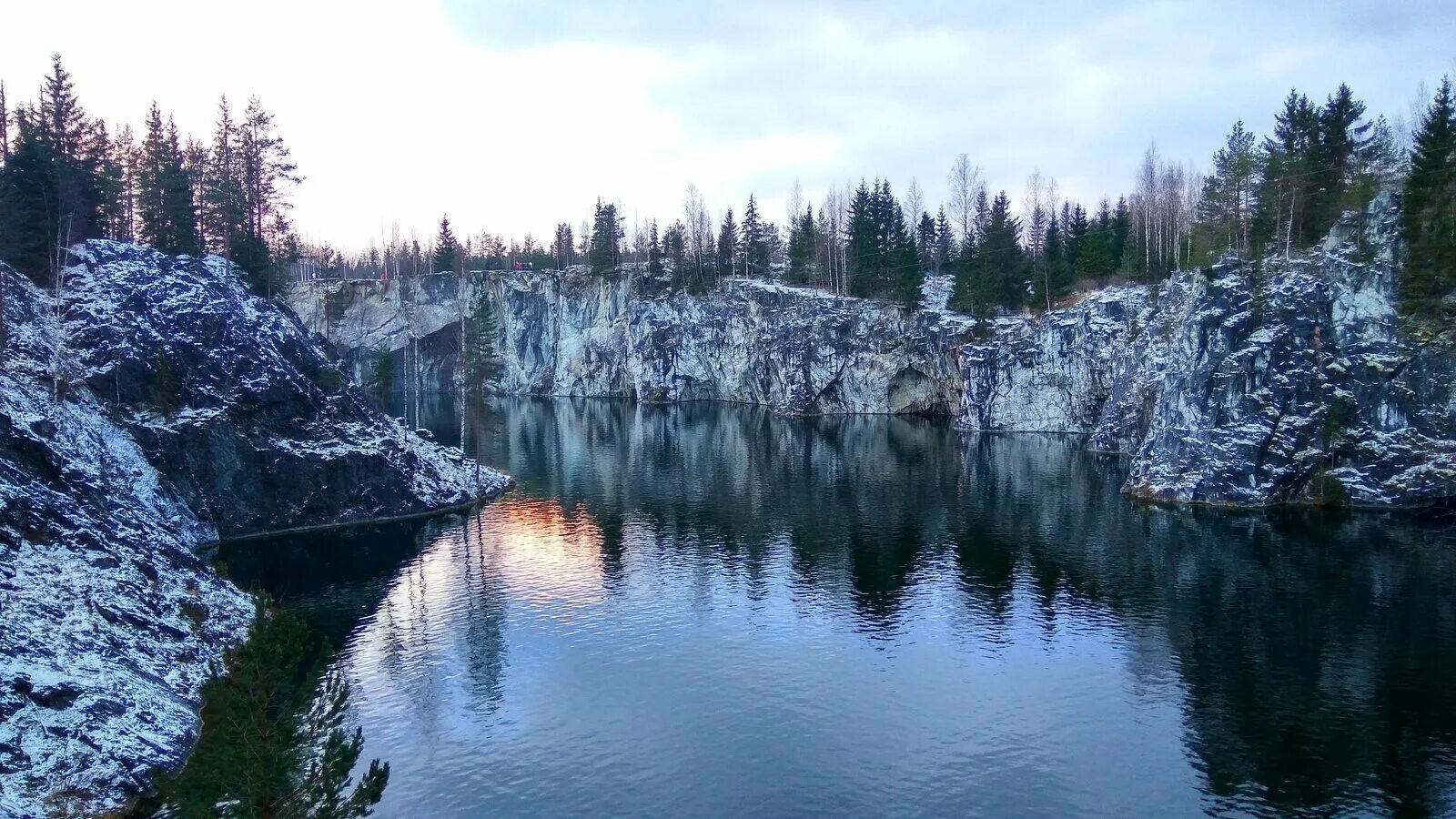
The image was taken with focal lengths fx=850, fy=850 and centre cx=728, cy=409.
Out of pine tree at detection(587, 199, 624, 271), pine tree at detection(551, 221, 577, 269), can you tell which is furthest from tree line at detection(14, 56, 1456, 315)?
pine tree at detection(551, 221, 577, 269)

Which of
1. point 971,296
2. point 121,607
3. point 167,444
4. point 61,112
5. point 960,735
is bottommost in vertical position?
point 960,735

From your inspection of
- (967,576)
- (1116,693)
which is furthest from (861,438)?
(1116,693)

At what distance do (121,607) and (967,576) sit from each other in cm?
3925

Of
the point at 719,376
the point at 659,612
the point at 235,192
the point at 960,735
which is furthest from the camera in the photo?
the point at 719,376

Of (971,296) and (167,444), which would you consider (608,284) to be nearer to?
(971,296)

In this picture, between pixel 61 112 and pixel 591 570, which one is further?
pixel 61 112

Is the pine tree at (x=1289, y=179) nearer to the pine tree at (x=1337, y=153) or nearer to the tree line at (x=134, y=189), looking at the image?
the pine tree at (x=1337, y=153)

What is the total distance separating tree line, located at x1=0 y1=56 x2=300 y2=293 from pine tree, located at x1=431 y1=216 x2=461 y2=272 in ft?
280

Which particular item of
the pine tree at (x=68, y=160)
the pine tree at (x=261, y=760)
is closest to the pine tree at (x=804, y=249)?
the pine tree at (x=68, y=160)

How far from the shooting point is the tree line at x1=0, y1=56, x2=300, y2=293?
171 feet

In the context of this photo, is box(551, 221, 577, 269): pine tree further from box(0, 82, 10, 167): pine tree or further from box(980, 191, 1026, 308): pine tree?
box(0, 82, 10, 167): pine tree

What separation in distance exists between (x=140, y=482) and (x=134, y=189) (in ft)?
143

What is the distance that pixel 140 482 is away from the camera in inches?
1772

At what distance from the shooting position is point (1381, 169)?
69438 millimetres
